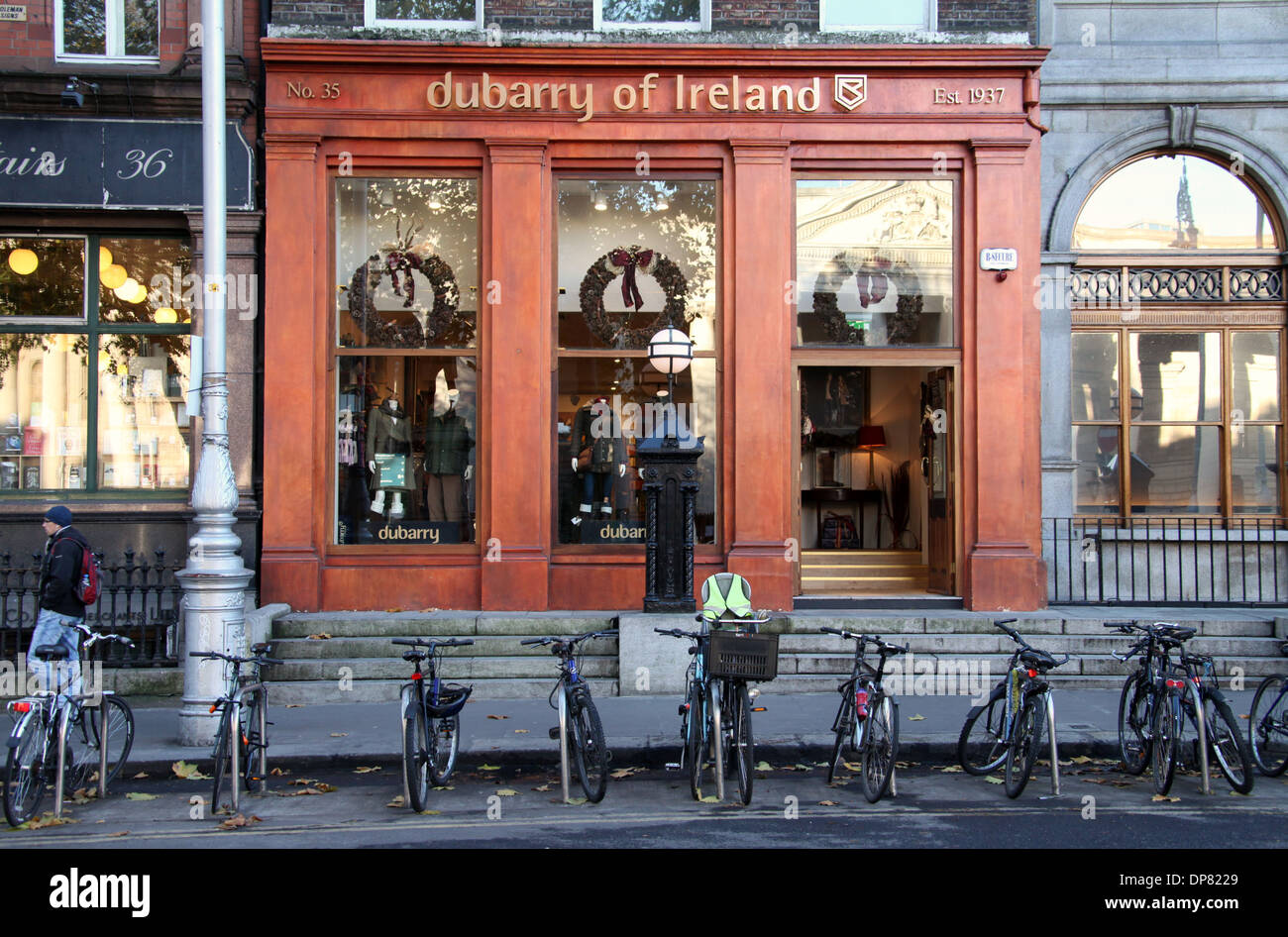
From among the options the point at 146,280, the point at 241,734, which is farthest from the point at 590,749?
the point at 146,280

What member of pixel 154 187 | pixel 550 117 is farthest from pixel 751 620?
pixel 154 187

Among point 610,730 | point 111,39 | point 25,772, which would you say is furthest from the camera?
point 111,39

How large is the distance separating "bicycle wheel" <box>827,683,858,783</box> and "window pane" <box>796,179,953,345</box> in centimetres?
604

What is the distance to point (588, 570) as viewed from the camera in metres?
13.0

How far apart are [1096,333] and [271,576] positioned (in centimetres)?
1027

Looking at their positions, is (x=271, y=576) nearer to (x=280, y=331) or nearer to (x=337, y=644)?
Answer: (x=337, y=644)

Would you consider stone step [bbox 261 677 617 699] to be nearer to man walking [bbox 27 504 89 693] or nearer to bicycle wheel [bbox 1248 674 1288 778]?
man walking [bbox 27 504 89 693]

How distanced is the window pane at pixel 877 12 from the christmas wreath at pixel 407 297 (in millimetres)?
5512

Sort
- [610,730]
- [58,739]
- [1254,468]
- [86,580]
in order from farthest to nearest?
[1254,468], [610,730], [86,580], [58,739]

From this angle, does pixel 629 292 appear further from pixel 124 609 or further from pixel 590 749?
pixel 590 749

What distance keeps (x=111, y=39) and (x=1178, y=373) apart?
13.4 m

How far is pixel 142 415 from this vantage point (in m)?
13.3

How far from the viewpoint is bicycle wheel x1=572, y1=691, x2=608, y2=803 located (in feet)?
25.5

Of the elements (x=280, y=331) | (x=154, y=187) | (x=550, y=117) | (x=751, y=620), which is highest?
(x=550, y=117)
